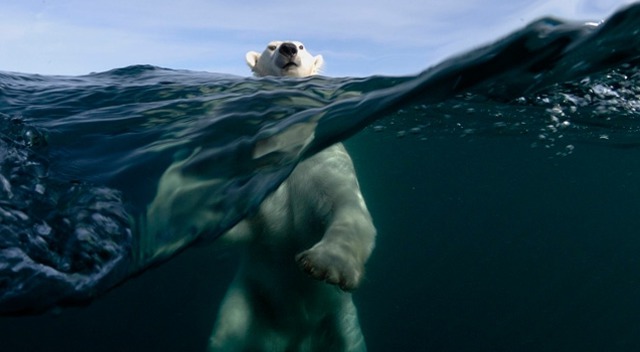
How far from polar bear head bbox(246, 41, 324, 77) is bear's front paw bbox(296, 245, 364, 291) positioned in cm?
347

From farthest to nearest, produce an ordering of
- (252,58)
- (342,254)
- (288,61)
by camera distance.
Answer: (252,58) → (288,61) → (342,254)

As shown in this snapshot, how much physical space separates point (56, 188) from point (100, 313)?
28.2 metres

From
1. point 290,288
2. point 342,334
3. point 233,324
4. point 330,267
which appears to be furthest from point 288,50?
point 330,267

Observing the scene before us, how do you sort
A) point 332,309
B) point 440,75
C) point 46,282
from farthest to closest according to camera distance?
point 440,75
point 332,309
point 46,282

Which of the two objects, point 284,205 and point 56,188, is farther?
point 284,205

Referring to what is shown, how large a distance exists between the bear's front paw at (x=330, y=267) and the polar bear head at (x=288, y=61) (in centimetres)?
347

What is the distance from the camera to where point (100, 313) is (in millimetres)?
30062

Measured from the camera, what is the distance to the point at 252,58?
24.8 ft

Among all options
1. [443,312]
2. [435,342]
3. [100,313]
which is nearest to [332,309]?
[435,342]

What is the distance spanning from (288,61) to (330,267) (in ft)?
12.2

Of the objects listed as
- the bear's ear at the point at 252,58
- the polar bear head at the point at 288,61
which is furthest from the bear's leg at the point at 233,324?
the bear's ear at the point at 252,58

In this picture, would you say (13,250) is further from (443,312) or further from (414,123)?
(443,312)

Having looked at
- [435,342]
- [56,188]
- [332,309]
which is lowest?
[435,342]

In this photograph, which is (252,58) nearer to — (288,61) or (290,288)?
(288,61)
